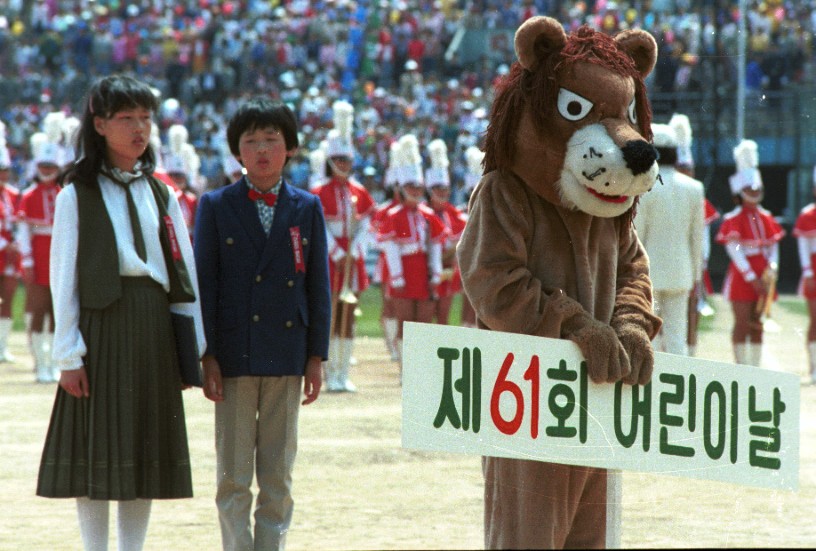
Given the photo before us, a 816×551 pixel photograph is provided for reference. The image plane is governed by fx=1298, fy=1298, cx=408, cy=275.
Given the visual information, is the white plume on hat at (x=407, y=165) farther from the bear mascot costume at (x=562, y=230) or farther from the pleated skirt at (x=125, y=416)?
the bear mascot costume at (x=562, y=230)

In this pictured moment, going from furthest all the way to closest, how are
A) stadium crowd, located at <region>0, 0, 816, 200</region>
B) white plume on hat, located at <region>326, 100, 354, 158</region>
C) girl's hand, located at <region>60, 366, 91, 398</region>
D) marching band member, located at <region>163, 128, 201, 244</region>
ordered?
marching band member, located at <region>163, 128, 201, 244</region> → white plume on hat, located at <region>326, 100, 354, 158</region> → stadium crowd, located at <region>0, 0, 816, 200</region> → girl's hand, located at <region>60, 366, 91, 398</region>

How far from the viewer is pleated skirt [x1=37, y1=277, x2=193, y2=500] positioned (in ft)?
12.3

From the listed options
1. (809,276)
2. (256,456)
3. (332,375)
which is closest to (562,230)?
(256,456)

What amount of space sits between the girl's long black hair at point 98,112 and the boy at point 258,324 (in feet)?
1.06

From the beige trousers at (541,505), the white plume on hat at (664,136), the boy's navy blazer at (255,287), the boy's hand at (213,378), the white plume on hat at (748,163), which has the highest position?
the white plume on hat at (664,136)

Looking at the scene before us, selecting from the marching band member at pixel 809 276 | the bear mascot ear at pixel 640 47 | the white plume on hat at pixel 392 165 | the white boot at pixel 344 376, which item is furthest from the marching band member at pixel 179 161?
the bear mascot ear at pixel 640 47

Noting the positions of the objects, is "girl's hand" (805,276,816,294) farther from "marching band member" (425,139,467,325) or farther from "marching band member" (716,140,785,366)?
"marching band member" (425,139,467,325)

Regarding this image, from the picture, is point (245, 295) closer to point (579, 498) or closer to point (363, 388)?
point (579, 498)

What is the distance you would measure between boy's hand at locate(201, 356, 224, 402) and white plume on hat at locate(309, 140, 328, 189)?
19.2 feet

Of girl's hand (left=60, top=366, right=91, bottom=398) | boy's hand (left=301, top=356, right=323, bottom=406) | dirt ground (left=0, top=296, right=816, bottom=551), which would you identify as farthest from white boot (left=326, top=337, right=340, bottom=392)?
girl's hand (left=60, top=366, right=91, bottom=398)

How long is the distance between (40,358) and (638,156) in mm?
8014

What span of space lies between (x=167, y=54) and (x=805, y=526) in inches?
792

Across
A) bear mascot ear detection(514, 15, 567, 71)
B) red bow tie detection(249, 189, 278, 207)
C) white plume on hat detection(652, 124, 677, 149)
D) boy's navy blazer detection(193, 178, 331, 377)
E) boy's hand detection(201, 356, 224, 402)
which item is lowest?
boy's hand detection(201, 356, 224, 402)

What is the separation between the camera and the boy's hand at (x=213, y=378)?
13.2ft
